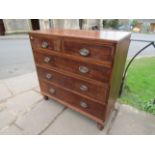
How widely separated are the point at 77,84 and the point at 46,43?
21.7 inches

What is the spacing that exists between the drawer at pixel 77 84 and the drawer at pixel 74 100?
0.30 ft

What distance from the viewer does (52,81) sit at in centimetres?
A: 165

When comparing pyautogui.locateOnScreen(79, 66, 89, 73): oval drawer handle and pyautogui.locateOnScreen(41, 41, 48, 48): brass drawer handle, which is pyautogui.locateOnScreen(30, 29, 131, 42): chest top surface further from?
pyautogui.locateOnScreen(79, 66, 89, 73): oval drawer handle

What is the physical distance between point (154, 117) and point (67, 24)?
404 inches

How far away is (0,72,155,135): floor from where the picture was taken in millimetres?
1507

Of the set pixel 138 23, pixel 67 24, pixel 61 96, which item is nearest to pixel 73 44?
pixel 61 96

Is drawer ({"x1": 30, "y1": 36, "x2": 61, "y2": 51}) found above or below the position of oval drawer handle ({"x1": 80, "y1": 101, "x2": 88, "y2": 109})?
above

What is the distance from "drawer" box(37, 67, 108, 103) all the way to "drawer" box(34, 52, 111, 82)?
80 mm

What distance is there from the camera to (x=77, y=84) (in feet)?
4.62

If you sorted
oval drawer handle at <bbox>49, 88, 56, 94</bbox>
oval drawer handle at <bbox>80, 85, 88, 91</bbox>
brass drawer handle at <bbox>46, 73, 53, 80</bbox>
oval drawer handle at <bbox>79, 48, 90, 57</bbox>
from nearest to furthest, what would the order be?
oval drawer handle at <bbox>79, 48, 90, 57</bbox>, oval drawer handle at <bbox>80, 85, 88, 91</bbox>, brass drawer handle at <bbox>46, 73, 53, 80</bbox>, oval drawer handle at <bbox>49, 88, 56, 94</bbox>

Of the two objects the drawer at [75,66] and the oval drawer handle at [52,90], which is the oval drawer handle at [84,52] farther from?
the oval drawer handle at [52,90]

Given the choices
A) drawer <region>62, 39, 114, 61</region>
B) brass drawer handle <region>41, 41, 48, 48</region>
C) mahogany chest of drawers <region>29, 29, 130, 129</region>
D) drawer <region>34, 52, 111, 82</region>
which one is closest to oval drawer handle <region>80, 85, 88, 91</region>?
mahogany chest of drawers <region>29, 29, 130, 129</region>

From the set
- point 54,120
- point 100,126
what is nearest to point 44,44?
point 54,120
